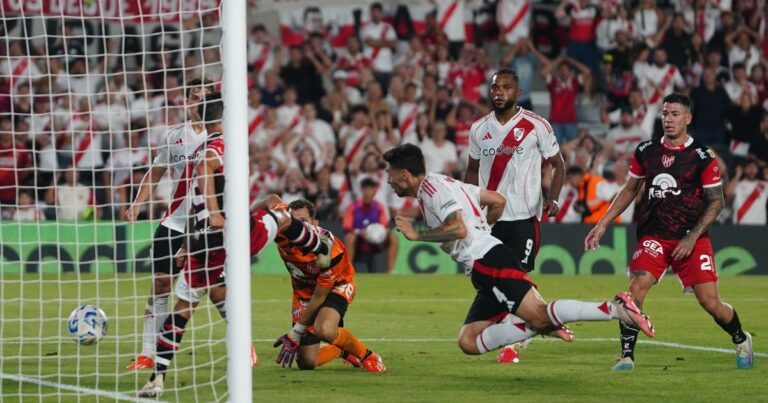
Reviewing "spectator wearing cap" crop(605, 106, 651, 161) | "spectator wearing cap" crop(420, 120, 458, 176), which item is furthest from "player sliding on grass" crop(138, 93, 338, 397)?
"spectator wearing cap" crop(605, 106, 651, 161)

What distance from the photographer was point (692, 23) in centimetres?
2300

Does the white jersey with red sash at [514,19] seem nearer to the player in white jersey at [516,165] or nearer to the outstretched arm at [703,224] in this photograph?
the player in white jersey at [516,165]

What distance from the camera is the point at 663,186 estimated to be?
9.52 meters

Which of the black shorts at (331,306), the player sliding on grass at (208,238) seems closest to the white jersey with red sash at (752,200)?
the black shorts at (331,306)

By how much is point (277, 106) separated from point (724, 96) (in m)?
7.86

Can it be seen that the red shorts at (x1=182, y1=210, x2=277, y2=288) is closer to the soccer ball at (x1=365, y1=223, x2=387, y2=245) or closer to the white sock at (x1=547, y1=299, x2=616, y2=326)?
the white sock at (x1=547, y1=299, x2=616, y2=326)

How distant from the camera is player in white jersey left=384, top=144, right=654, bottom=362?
8055mm

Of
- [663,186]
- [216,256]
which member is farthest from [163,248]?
[663,186]

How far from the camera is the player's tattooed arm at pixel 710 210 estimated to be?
932cm

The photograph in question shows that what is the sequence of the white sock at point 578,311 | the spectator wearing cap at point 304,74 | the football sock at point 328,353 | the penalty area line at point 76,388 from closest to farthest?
the penalty area line at point 76,388 < the white sock at point 578,311 < the football sock at point 328,353 < the spectator wearing cap at point 304,74

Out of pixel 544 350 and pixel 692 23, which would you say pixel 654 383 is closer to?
pixel 544 350

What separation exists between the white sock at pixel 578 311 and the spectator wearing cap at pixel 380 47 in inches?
585

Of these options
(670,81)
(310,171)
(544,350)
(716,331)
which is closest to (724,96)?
(670,81)

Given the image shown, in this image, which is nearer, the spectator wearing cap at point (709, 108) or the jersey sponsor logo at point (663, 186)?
the jersey sponsor logo at point (663, 186)
